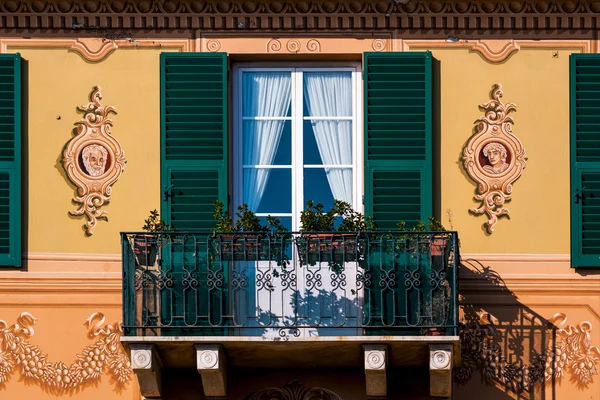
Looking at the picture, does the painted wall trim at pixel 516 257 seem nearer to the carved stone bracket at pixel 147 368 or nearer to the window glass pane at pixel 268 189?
the window glass pane at pixel 268 189

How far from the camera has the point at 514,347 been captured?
56.9 ft

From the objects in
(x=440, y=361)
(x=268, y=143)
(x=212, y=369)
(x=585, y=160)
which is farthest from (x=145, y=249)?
(x=585, y=160)

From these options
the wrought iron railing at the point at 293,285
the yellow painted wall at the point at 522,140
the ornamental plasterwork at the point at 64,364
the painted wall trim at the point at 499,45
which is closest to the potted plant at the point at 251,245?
the wrought iron railing at the point at 293,285

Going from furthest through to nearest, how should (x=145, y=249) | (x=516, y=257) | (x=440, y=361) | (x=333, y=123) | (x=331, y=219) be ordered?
(x=333, y=123) → (x=516, y=257) → (x=331, y=219) → (x=145, y=249) → (x=440, y=361)

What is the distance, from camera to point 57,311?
57.4 ft

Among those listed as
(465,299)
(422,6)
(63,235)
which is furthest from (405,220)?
(63,235)

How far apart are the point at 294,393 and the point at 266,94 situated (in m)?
2.92

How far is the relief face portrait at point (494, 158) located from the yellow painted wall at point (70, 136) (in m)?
3.06

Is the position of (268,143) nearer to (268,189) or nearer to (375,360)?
(268,189)

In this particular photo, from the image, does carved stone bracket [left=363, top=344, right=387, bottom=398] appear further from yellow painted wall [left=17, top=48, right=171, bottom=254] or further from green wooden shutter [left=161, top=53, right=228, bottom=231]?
yellow painted wall [left=17, top=48, right=171, bottom=254]

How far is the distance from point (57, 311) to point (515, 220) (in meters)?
4.33

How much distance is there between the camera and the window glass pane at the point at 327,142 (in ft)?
58.9

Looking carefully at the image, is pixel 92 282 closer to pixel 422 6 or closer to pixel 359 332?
pixel 359 332

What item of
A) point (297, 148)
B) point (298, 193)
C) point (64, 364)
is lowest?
point (64, 364)
